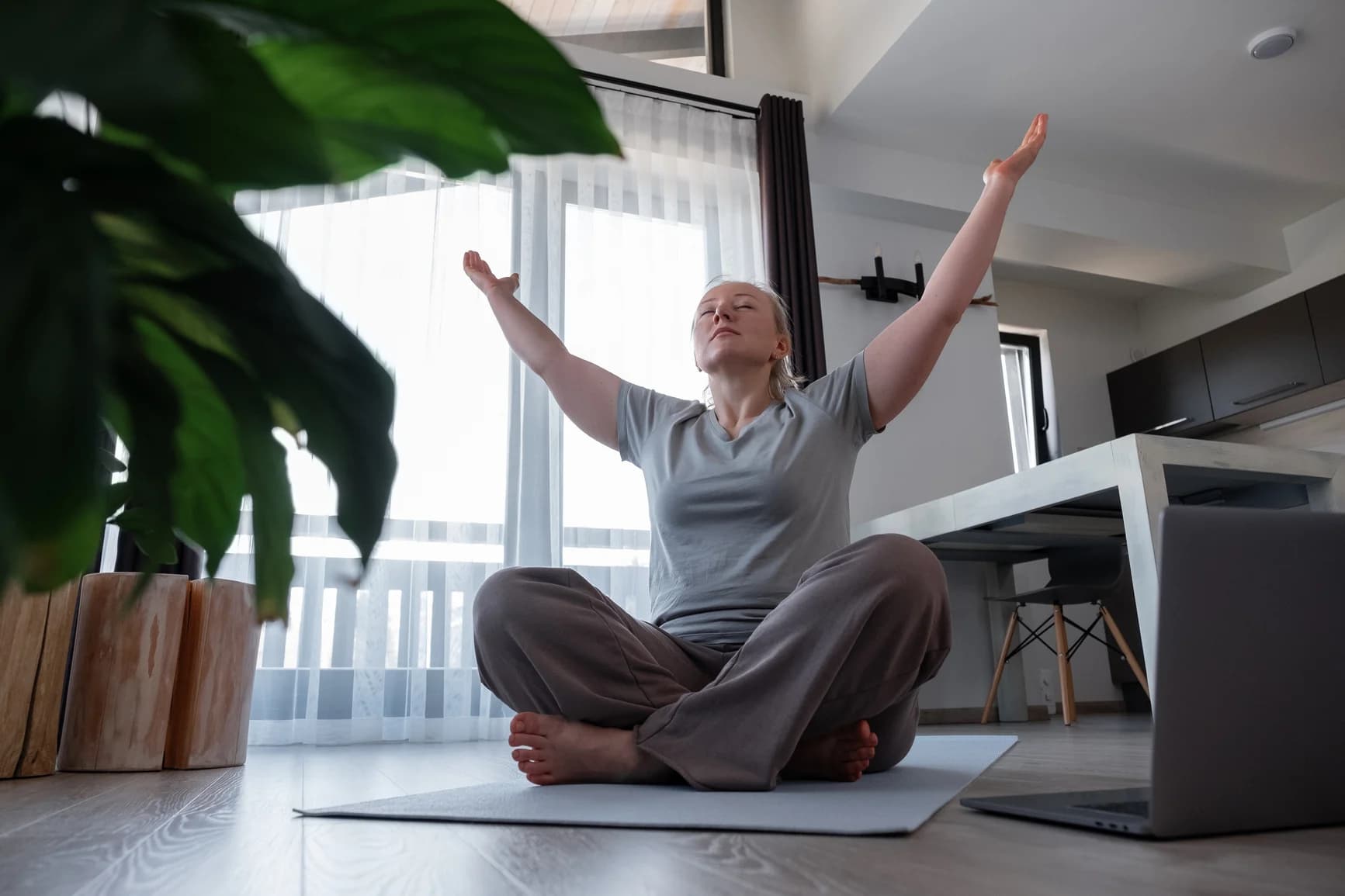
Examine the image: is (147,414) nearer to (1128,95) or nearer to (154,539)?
(154,539)

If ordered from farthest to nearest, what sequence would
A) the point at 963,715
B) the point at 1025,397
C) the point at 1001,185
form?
the point at 1025,397
the point at 963,715
the point at 1001,185

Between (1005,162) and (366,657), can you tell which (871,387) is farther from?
(366,657)

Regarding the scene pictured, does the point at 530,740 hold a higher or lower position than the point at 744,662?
lower

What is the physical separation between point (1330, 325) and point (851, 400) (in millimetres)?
3778

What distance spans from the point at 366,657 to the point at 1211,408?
424 cm

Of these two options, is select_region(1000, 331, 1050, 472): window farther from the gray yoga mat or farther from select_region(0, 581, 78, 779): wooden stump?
select_region(0, 581, 78, 779): wooden stump

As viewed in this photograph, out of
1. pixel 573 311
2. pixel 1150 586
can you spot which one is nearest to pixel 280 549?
pixel 1150 586

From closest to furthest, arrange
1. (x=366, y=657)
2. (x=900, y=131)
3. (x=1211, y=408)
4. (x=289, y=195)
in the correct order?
(x=366, y=657)
(x=289, y=195)
(x=900, y=131)
(x=1211, y=408)

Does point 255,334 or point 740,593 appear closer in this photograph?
point 255,334

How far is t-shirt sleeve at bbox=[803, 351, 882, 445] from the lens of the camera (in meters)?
1.70

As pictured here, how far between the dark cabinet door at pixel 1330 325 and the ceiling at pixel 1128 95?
1.69 feet

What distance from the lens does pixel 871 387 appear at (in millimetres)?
1685

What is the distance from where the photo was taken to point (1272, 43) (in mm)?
3484

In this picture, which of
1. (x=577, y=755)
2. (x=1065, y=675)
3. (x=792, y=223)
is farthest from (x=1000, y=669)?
(x=577, y=755)
